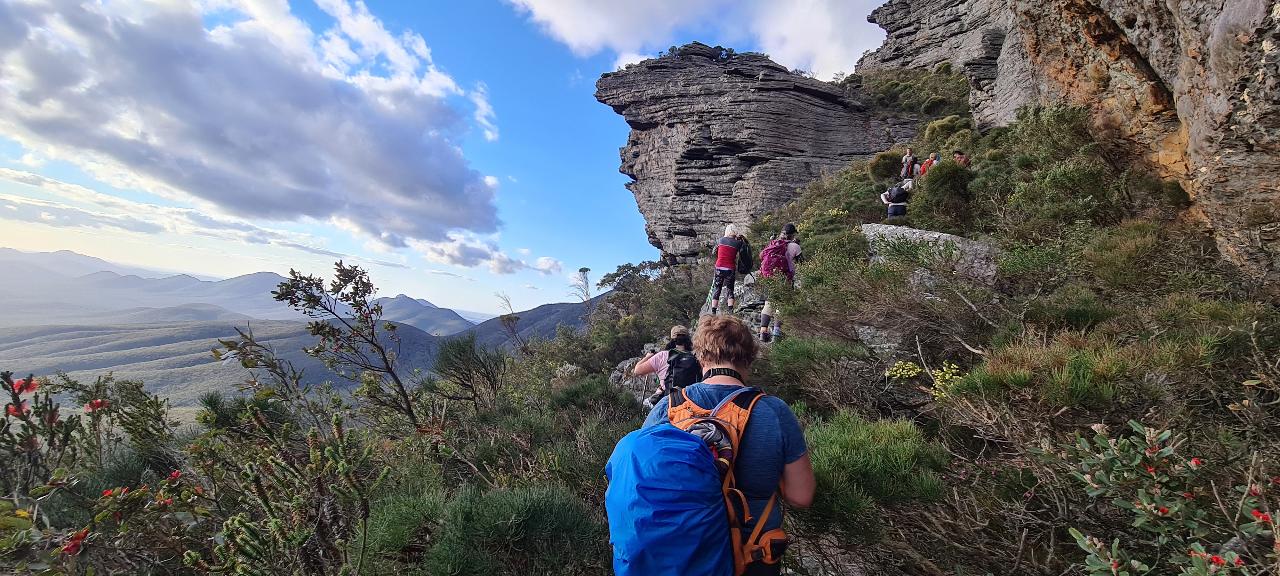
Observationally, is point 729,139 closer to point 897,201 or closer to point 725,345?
point 897,201

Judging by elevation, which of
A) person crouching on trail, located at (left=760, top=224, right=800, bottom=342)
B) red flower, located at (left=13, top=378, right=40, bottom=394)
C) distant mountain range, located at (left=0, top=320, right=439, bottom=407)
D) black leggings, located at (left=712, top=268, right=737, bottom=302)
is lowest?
distant mountain range, located at (left=0, top=320, right=439, bottom=407)

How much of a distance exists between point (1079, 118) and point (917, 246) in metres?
4.27

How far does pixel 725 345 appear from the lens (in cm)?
241

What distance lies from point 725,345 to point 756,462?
62 centimetres

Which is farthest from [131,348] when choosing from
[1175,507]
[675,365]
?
[1175,507]

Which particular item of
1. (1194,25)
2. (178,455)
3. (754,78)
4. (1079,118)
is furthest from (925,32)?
(178,455)

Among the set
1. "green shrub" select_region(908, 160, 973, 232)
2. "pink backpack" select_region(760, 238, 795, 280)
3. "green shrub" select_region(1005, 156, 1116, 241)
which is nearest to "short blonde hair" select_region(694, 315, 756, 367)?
"pink backpack" select_region(760, 238, 795, 280)

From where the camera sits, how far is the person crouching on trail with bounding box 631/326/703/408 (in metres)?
3.86

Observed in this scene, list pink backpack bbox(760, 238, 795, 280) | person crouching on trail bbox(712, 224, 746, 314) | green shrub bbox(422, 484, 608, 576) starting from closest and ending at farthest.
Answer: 1. green shrub bbox(422, 484, 608, 576)
2. pink backpack bbox(760, 238, 795, 280)
3. person crouching on trail bbox(712, 224, 746, 314)

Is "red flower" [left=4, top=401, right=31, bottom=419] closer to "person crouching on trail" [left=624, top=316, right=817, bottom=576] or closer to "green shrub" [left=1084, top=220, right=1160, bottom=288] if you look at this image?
"person crouching on trail" [left=624, top=316, right=817, bottom=576]

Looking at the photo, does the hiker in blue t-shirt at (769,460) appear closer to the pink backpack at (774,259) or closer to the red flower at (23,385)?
the red flower at (23,385)

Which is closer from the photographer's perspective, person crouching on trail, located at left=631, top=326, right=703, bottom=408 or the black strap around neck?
the black strap around neck

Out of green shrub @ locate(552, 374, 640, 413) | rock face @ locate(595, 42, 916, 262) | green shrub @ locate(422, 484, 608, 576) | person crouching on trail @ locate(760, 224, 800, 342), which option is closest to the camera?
green shrub @ locate(422, 484, 608, 576)

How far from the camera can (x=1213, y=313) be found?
3.59 meters
